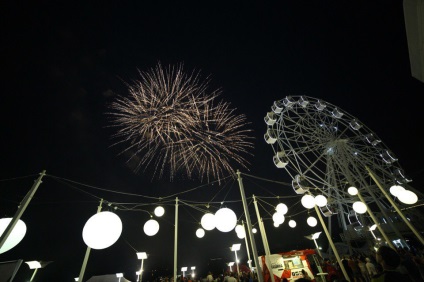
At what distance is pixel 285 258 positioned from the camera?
14.9 m

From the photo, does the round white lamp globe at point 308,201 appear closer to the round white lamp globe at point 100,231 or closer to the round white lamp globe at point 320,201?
the round white lamp globe at point 320,201

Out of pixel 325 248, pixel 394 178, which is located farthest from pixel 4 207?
pixel 325 248

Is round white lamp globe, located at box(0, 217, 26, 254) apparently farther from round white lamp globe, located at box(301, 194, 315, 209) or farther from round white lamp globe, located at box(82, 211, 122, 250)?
round white lamp globe, located at box(301, 194, 315, 209)

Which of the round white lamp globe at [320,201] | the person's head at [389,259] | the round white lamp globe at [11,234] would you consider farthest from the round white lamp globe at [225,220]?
the round white lamp globe at [11,234]

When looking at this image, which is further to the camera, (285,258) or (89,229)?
(285,258)

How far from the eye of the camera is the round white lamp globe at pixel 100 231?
5.54 metres

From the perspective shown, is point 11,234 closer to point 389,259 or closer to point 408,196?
point 389,259

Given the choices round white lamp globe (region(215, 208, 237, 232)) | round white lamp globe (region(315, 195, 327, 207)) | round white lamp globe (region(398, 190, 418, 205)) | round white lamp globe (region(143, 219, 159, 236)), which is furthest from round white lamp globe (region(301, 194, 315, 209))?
round white lamp globe (region(143, 219, 159, 236))

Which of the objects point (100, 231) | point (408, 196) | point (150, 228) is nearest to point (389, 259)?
point (100, 231)

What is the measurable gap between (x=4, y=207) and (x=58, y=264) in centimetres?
2679

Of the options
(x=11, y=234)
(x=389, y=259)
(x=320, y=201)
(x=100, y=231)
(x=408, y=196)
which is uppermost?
(x=320, y=201)

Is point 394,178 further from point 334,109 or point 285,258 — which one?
point 285,258

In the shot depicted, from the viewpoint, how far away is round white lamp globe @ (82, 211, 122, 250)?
554 cm

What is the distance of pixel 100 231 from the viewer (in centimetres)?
559
